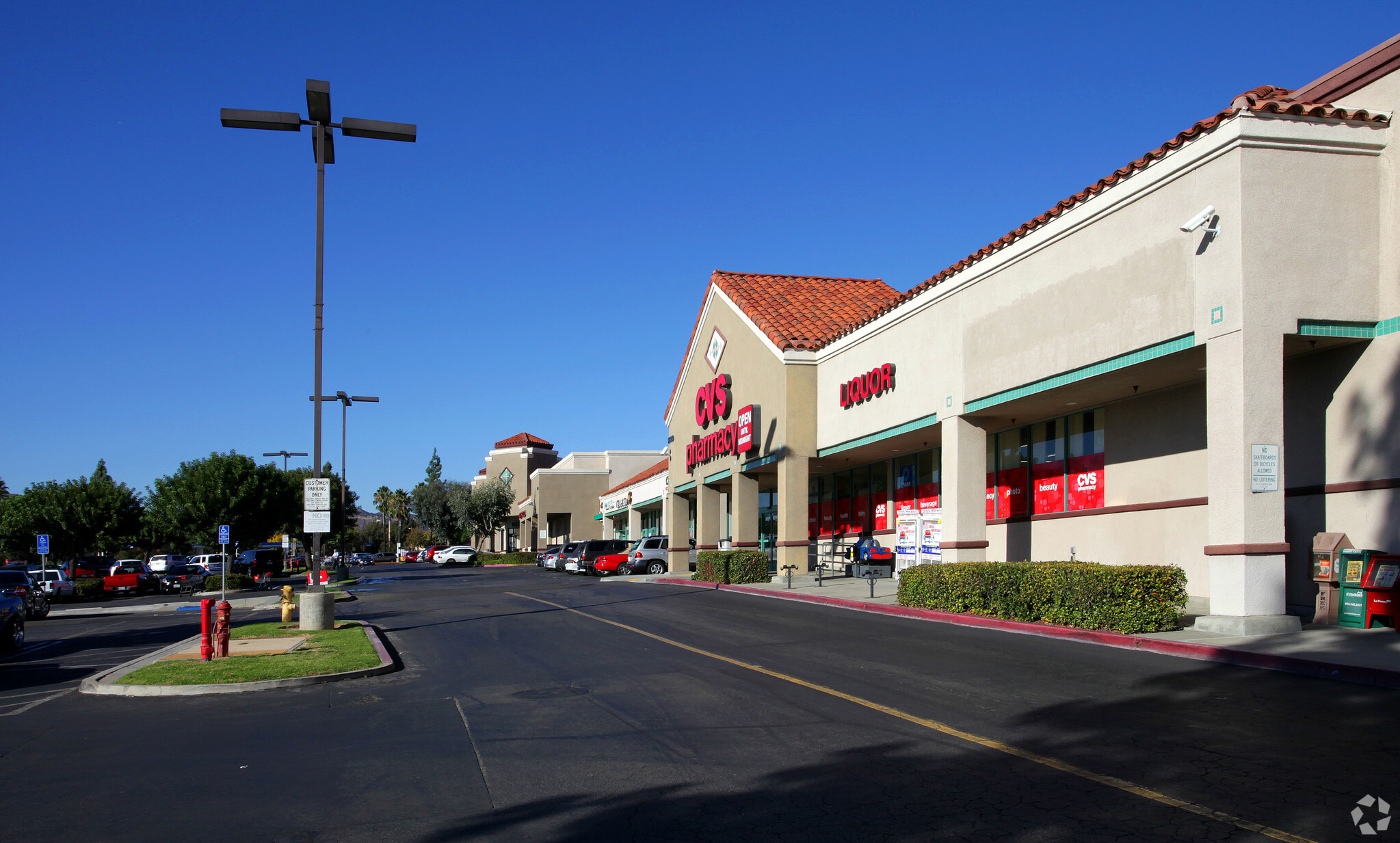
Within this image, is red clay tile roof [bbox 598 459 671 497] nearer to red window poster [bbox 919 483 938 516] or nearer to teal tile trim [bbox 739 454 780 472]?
teal tile trim [bbox 739 454 780 472]

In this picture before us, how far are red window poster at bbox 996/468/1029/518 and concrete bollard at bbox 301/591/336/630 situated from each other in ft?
50.3

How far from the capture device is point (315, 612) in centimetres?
1852

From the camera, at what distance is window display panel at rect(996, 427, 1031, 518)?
2333 cm

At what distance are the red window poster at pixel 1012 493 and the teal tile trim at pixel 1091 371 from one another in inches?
128

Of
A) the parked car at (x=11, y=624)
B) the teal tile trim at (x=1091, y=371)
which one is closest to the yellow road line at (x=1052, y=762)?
the teal tile trim at (x=1091, y=371)

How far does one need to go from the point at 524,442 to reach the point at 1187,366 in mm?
87491

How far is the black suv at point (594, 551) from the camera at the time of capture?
48312 mm

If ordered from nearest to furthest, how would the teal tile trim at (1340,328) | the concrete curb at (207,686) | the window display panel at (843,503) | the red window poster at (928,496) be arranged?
1. the concrete curb at (207,686)
2. the teal tile trim at (1340,328)
3. the red window poster at (928,496)
4. the window display panel at (843,503)

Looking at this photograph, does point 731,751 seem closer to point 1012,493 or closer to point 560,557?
point 1012,493

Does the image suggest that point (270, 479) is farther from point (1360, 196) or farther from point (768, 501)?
point (1360, 196)

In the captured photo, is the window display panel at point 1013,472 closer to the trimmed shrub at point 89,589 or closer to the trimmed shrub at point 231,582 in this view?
the trimmed shrub at point 231,582

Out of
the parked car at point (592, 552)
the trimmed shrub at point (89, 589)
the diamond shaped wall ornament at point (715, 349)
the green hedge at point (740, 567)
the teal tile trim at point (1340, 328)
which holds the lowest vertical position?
the trimmed shrub at point (89, 589)

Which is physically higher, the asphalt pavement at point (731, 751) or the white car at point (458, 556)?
the asphalt pavement at point (731, 751)

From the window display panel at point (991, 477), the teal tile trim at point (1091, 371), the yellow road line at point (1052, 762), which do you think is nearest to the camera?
the yellow road line at point (1052, 762)
